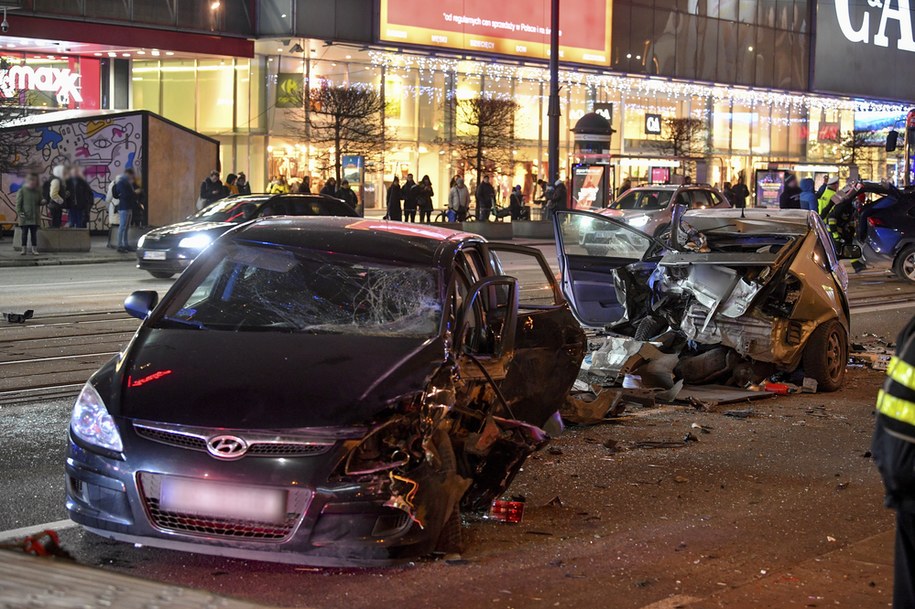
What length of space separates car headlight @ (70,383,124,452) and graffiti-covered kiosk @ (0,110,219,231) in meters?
22.8

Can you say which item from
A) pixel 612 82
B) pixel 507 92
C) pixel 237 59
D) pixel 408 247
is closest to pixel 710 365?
pixel 408 247

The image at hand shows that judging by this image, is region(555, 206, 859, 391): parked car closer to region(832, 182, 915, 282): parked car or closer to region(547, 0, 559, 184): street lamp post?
region(832, 182, 915, 282): parked car

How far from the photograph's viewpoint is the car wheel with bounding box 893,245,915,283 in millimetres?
22367

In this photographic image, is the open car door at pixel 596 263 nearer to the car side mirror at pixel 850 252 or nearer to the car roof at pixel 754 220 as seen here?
the car roof at pixel 754 220

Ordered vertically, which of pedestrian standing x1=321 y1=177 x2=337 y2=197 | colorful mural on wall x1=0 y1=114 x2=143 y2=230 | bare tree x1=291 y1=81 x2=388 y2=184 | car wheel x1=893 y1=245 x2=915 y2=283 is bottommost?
→ car wheel x1=893 y1=245 x2=915 y2=283

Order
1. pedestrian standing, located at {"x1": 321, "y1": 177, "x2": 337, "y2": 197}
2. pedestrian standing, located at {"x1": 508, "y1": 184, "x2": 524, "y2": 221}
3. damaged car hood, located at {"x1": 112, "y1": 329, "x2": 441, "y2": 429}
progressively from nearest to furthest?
damaged car hood, located at {"x1": 112, "y1": 329, "x2": 441, "y2": 429}, pedestrian standing, located at {"x1": 321, "y1": 177, "x2": 337, "y2": 197}, pedestrian standing, located at {"x1": 508, "y1": 184, "x2": 524, "y2": 221}

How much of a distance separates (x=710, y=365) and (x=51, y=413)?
217 inches

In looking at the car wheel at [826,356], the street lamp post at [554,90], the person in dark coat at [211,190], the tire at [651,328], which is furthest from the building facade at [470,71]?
the car wheel at [826,356]

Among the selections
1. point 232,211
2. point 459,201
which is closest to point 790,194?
point 459,201

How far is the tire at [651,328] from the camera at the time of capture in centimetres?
1153

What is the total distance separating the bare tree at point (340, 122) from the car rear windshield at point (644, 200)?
35.1ft

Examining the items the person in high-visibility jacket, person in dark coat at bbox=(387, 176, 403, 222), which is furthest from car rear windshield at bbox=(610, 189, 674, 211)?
the person in high-visibility jacket

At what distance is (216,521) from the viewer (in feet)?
16.9

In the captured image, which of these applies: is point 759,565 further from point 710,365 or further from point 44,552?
A: point 710,365
